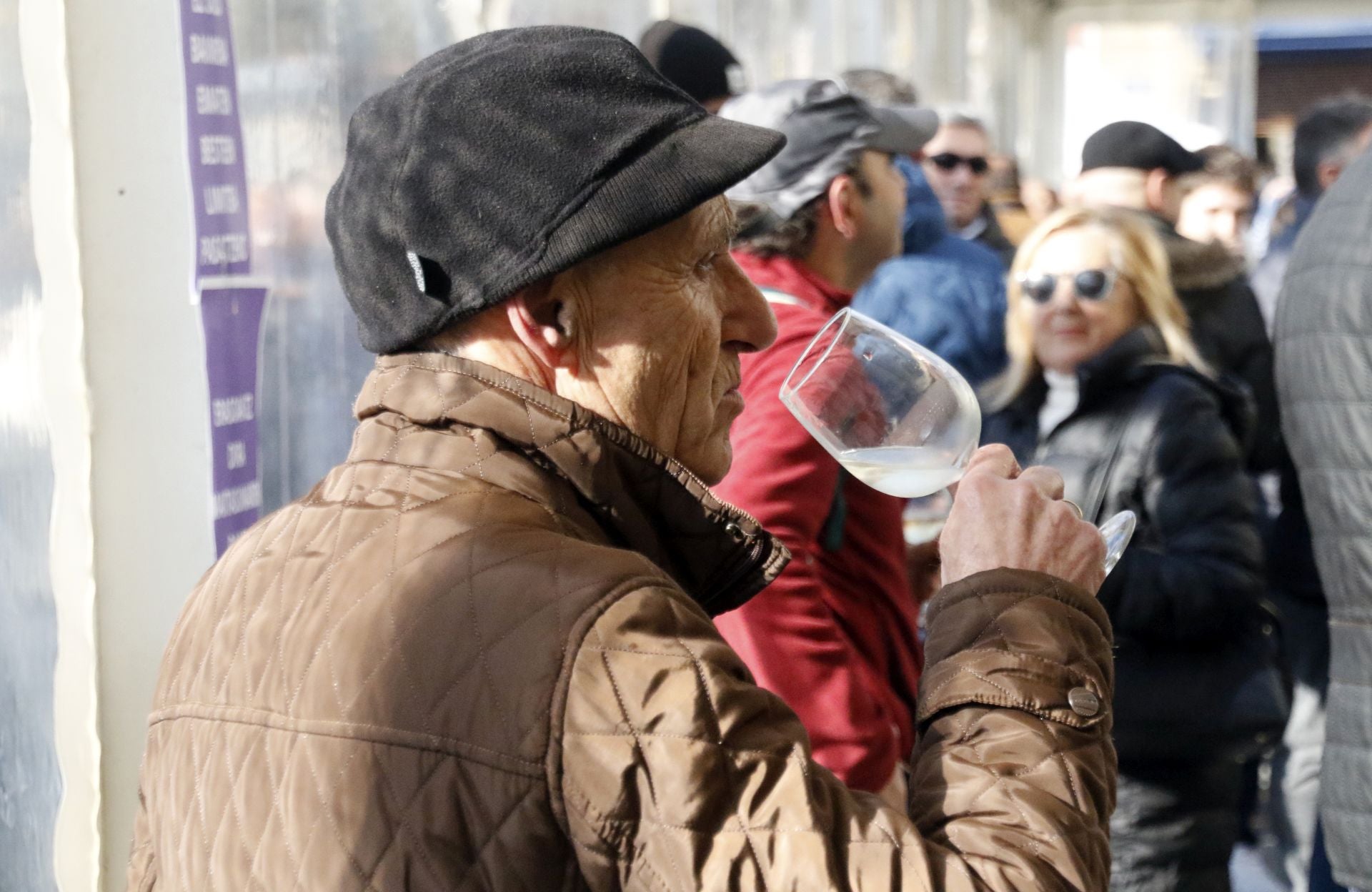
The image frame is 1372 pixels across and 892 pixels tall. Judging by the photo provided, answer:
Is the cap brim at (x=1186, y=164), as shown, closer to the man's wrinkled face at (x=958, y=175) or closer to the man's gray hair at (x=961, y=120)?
the man's wrinkled face at (x=958, y=175)

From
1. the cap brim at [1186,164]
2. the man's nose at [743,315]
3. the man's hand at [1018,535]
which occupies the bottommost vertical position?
the man's hand at [1018,535]

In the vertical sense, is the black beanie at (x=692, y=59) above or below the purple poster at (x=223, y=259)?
above

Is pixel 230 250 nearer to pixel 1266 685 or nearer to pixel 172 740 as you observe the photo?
pixel 172 740

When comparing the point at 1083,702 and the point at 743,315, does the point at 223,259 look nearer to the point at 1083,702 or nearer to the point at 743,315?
the point at 743,315

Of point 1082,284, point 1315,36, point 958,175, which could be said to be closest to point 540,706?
point 1082,284

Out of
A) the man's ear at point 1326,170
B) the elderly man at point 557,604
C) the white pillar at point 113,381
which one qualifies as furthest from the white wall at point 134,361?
the man's ear at point 1326,170

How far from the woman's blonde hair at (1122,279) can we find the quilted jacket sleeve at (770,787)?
2.05m

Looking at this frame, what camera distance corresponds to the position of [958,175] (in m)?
5.64

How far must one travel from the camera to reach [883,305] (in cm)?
373

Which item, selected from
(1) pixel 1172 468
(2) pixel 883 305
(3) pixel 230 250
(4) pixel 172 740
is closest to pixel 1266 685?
(1) pixel 1172 468

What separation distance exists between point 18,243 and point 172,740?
3.55ft

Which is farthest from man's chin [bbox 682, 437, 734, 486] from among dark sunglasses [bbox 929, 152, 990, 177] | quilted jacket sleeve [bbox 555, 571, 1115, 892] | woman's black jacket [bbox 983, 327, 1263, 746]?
dark sunglasses [bbox 929, 152, 990, 177]

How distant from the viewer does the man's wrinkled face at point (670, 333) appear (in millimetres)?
1245

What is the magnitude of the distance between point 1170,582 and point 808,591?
1.05 meters
